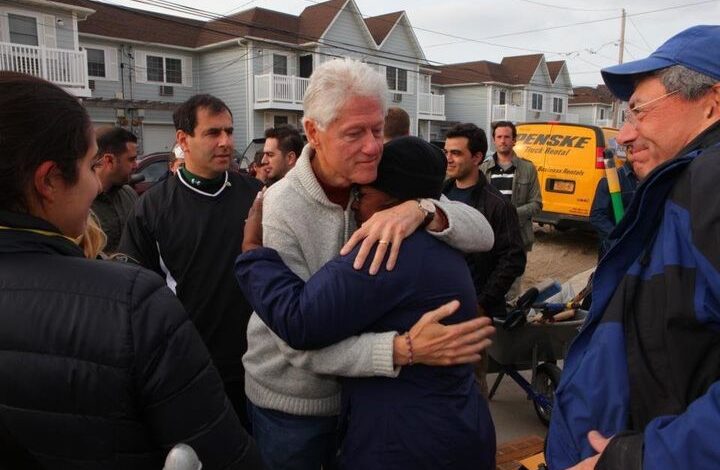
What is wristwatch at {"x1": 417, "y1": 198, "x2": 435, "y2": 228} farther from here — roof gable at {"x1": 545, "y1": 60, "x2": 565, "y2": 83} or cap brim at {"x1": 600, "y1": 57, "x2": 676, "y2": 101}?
roof gable at {"x1": 545, "y1": 60, "x2": 565, "y2": 83}

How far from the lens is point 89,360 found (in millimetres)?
1098

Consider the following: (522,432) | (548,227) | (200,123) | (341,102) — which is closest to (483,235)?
(341,102)

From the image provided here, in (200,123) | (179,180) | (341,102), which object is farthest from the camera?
(200,123)

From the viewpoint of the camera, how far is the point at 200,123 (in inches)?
128

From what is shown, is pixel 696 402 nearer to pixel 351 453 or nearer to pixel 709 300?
pixel 709 300

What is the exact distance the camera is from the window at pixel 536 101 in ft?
139

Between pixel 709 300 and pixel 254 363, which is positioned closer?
pixel 709 300

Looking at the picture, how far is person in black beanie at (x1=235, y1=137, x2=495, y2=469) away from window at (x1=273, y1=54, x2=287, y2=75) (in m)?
25.9

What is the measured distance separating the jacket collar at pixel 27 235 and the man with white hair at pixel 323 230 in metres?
0.74

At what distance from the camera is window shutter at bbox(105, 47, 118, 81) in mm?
24266

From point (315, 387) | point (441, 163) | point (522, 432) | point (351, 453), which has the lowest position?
point (522, 432)

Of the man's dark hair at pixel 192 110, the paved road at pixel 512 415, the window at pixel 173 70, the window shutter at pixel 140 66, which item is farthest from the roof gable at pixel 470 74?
the man's dark hair at pixel 192 110

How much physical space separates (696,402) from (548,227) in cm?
1206

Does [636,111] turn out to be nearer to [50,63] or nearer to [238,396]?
[238,396]
